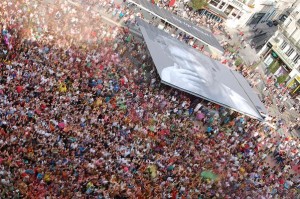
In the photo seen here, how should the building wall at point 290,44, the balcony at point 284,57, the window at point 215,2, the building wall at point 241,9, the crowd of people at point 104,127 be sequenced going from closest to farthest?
the crowd of people at point 104,127
the building wall at point 290,44
the balcony at point 284,57
the window at point 215,2
the building wall at point 241,9

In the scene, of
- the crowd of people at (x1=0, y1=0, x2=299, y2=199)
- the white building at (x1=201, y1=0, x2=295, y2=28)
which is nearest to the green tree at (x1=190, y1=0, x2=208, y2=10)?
the white building at (x1=201, y1=0, x2=295, y2=28)

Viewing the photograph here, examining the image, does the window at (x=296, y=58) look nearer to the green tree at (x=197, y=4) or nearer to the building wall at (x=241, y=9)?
the building wall at (x=241, y=9)

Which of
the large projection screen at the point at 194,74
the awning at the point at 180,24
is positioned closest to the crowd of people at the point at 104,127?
the large projection screen at the point at 194,74

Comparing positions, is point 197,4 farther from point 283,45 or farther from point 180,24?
point 283,45

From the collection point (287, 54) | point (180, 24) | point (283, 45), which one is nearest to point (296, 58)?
point (287, 54)

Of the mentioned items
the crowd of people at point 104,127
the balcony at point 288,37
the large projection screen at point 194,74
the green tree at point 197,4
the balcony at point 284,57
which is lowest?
the crowd of people at point 104,127

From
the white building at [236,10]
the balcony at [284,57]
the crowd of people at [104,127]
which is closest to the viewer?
the crowd of people at [104,127]
